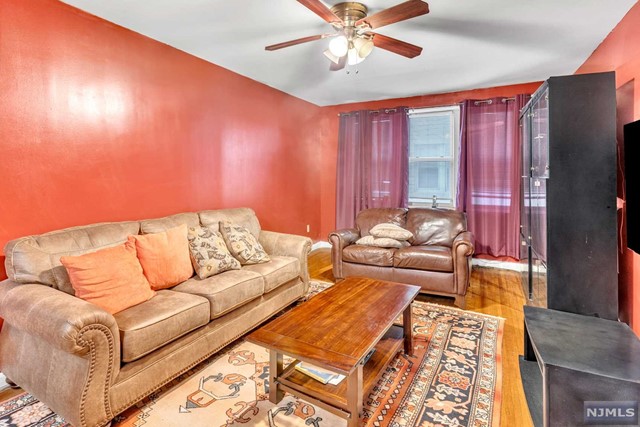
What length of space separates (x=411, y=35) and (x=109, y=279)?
283cm

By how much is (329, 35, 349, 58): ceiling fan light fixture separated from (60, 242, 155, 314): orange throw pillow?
1.90m

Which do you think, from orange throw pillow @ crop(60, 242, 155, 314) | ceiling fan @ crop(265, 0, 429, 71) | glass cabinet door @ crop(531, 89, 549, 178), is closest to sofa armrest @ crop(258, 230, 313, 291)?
orange throw pillow @ crop(60, 242, 155, 314)

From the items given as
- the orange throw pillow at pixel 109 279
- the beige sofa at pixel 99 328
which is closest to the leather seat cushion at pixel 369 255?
the beige sofa at pixel 99 328

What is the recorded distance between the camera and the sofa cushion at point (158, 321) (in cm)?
168

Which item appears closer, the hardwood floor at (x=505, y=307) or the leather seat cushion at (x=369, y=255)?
the hardwood floor at (x=505, y=307)

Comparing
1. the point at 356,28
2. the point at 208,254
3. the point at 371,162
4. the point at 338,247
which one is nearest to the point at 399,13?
the point at 356,28

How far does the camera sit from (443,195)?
4.73 m

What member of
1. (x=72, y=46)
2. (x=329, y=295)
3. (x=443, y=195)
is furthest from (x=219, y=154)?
(x=443, y=195)

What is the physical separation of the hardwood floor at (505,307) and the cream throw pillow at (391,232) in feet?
2.20

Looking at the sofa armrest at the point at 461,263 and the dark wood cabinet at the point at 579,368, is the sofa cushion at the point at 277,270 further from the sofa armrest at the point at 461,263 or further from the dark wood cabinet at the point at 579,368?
the dark wood cabinet at the point at 579,368

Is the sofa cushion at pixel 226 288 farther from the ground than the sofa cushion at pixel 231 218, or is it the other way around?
the sofa cushion at pixel 231 218

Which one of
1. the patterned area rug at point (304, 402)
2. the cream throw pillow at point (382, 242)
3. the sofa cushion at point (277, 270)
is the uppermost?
the cream throw pillow at point (382, 242)

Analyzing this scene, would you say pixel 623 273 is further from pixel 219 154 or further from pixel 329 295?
pixel 219 154

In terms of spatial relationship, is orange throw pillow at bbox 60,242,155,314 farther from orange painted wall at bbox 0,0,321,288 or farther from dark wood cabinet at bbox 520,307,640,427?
dark wood cabinet at bbox 520,307,640,427
